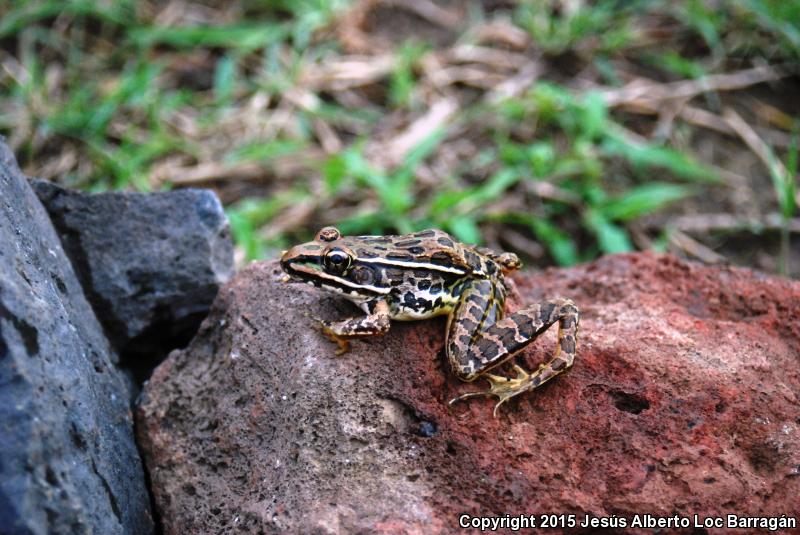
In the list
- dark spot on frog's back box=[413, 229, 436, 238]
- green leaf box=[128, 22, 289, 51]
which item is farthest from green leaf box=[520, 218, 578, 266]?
green leaf box=[128, 22, 289, 51]

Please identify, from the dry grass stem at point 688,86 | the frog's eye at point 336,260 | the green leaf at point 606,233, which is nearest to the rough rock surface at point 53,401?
the frog's eye at point 336,260

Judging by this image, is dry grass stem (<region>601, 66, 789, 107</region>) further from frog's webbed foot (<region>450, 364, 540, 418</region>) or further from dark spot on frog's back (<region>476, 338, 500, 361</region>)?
frog's webbed foot (<region>450, 364, 540, 418</region>)

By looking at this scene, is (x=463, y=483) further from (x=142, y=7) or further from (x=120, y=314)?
(x=142, y=7)

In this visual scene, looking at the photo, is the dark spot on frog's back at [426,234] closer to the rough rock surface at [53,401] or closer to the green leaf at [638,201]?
the rough rock surface at [53,401]

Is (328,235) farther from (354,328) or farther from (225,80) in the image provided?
(225,80)

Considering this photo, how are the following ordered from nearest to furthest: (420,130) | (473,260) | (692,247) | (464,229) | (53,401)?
(53,401)
(473,260)
(464,229)
(692,247)
(420,130)

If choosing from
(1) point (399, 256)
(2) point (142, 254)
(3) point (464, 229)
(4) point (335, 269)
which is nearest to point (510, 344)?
(1) point (399, 256)
